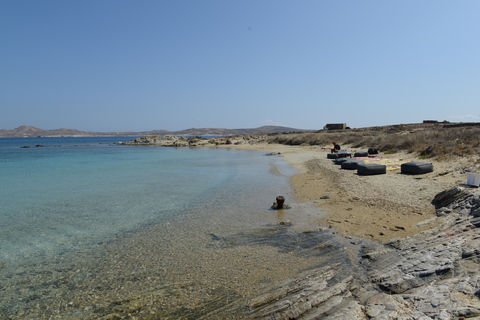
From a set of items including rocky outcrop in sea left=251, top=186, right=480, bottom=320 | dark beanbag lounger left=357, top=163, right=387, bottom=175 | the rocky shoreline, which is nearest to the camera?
rocky outcrop in sea left=251, top=186, right=480, bottom=320

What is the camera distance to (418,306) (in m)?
3.47

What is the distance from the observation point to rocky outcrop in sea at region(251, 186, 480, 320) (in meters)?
3.43

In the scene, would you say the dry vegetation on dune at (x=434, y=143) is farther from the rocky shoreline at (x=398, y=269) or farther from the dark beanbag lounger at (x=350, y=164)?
the rocky shoreline at (x=398, y=269)

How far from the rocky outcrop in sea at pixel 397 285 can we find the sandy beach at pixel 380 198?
4.21ft

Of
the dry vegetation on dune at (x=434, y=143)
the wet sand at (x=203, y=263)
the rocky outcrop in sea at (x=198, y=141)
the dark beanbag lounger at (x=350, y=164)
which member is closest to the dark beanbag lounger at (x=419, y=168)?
the dry vegetation on dune at (x=434, y=143)

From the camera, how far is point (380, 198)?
33.0 feet

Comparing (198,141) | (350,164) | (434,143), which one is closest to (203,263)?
(350,164)

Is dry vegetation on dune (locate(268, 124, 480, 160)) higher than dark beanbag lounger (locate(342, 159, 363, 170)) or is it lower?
higher

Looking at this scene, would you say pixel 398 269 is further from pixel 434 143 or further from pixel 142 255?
pixel 434 143

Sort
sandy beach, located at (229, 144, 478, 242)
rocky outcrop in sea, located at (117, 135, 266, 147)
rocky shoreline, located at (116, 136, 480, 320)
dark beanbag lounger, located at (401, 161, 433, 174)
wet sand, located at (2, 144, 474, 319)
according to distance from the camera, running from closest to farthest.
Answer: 1. rocky shoreline, located at (116, 136, 480, 320)
2. wet sand, located at (2, 144, 474, 319)
3. sandy beach, located at (229, 144, 478, 242)
4. dark beanbag lounger, located at (401, 161, 433, 174)
5. rocky outcrop in sea, located at (117, 135, 266, 147)

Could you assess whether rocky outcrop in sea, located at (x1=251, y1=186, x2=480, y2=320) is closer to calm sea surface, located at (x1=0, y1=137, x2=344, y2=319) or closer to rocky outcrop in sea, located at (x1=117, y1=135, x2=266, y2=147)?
calm sea surface, located at (x1=0, y1=137, x2=344, y2=319)

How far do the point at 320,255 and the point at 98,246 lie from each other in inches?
218

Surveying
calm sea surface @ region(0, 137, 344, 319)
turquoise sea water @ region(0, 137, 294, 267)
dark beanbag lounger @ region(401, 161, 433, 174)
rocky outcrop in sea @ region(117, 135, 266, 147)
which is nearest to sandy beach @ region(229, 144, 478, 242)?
dark beanbag lounger @ region(401, 161, 433, 174)

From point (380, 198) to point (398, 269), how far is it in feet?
19.6
